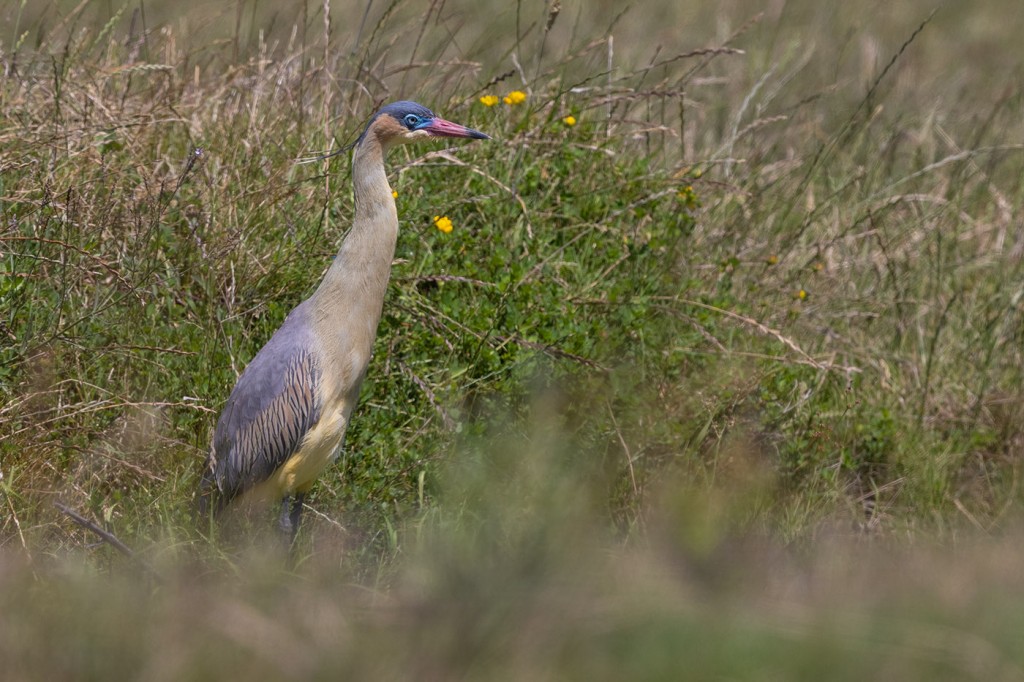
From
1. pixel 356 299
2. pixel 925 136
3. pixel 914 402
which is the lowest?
pixel 914 402

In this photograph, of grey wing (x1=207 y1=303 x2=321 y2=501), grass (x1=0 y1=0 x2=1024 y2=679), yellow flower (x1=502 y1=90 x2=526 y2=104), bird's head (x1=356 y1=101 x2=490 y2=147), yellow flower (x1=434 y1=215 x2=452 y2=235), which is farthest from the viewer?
yellow flower (x1=502 y1=90 x2=526 y2=104)

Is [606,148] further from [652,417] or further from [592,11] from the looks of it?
[592,11]

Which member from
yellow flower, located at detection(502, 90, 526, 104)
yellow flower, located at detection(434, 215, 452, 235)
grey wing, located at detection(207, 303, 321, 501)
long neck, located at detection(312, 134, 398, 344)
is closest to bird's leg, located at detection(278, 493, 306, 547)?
grey wing, located at detection(207, 303, 321, 501)

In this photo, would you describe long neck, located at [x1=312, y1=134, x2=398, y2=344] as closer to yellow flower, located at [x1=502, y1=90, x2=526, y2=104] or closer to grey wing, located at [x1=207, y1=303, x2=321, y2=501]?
grey wing, located at [x1=207, y1=303, x2=321, y2=501]

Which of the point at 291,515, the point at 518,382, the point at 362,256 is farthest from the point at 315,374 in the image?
the point at 518,382

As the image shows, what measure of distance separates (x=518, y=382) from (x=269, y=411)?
39.9 inches

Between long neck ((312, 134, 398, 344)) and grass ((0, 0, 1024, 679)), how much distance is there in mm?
595

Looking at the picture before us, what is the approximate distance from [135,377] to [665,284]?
2234 mm

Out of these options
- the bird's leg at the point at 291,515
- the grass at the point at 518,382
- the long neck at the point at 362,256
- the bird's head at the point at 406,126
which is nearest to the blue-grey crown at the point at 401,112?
the bird's head at the point at 406,126

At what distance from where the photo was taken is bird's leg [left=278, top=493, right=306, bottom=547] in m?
4.48

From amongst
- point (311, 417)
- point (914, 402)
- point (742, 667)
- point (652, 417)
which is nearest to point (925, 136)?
point (914, 402)

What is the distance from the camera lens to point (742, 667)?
261 cm

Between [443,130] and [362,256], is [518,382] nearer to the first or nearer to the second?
[362,256]

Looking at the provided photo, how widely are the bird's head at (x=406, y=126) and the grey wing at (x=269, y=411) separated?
654mm
